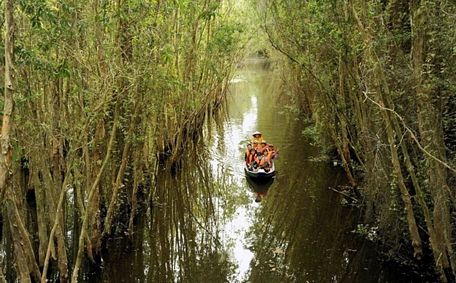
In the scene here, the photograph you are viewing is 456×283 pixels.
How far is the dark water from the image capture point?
924cm

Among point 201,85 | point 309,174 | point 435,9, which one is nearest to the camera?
point 435,9

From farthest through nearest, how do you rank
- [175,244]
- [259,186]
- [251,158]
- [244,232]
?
[251,158], [259,186], [244,232], [175,244]

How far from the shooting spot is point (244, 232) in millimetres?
11445

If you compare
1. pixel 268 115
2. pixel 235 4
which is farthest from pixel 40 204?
pixel 268 115

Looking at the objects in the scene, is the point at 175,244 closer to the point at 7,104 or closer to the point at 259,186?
the point at 259,186

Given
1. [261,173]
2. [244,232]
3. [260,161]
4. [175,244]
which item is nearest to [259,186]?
[261,173]

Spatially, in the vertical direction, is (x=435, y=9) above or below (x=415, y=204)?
above

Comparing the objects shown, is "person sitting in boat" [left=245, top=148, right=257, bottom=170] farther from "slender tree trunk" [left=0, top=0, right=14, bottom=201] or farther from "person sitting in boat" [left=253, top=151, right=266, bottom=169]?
"slender tree trunk" [left=0, top=0, right=14, bottom=201]

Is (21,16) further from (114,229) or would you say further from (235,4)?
(235,4)

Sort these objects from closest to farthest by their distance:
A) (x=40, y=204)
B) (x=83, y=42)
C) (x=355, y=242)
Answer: (x=83, y=42) → (x=40, y=204) → (x=355, y=242)

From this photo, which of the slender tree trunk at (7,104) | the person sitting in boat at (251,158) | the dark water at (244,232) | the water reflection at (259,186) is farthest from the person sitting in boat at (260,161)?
the slender tree trunk at (7,104)

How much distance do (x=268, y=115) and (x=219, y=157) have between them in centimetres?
1073

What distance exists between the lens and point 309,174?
16.3m

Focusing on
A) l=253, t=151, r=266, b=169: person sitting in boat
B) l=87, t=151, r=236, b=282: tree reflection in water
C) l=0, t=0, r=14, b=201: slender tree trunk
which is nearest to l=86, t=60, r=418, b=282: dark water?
l=87, t=151, r=236, b=282: tree reflection in water
